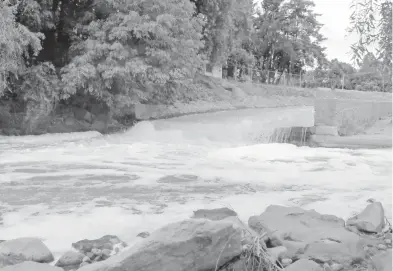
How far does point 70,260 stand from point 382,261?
118 inches

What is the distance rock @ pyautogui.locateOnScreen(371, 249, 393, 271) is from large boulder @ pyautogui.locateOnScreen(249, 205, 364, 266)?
0.46 ft

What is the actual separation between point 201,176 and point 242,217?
321 cm

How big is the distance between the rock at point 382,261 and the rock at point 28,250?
3.12 meters

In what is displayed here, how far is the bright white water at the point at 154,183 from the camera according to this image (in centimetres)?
610

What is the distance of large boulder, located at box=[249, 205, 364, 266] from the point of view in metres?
4.66

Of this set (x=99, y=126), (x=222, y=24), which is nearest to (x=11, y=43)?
(x=99, y=126)

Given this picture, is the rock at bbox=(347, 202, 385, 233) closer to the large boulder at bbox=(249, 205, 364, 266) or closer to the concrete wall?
the large boulder at bbox=(249, 205, 364, 266)

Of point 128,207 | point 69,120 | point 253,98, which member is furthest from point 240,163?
point 253,98

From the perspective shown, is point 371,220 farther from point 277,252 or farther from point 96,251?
point 96,251

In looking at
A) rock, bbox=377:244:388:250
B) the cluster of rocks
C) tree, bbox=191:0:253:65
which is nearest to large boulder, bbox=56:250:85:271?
the cluster of rocks

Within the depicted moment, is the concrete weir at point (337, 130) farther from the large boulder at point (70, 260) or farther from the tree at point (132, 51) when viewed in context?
the large boulder at point (70, 260)

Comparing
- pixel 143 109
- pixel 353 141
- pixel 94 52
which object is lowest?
pixel 353 141

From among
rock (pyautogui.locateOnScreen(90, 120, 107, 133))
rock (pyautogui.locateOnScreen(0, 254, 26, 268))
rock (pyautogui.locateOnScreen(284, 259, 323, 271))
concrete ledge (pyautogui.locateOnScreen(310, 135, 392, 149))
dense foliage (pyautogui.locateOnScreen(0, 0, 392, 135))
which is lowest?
rock (pyautogui.locateOnScreen(90, 120, 107, 133))

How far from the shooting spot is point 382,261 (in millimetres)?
4562
